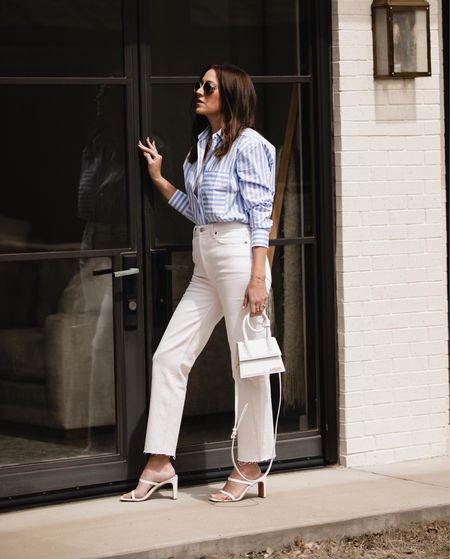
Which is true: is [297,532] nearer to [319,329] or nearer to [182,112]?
[319,329]

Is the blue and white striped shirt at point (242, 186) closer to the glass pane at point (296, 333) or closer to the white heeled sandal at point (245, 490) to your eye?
the glass pane at point (296, 333)

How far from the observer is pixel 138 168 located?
21.6 feet

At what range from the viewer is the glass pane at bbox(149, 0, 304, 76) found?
6.65 metres

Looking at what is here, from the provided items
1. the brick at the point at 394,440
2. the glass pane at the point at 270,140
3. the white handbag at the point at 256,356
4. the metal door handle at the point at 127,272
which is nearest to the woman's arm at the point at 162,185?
the glass pane at the point at 270,140

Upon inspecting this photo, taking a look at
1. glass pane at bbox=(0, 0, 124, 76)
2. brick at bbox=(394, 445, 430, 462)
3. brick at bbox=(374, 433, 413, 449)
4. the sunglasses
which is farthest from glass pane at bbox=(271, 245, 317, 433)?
glass pane at bbox=(0, 0, 124, 76)

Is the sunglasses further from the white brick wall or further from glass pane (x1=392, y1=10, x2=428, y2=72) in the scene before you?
glass pane (x1=392, y1=10, x2=428, y2=72)

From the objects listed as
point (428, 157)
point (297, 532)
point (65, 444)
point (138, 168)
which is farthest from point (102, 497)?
point (428, 157)

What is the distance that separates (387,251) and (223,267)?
3.95 ft

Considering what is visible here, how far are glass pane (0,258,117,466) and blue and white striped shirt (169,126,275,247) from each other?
67 cm

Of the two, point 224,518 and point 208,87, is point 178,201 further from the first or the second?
point 224,518

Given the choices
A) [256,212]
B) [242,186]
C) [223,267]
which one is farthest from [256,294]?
[242,186]

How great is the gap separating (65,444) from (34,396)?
0.29m

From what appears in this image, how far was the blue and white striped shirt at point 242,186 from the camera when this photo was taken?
6.21 metres

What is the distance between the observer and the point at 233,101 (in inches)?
249
